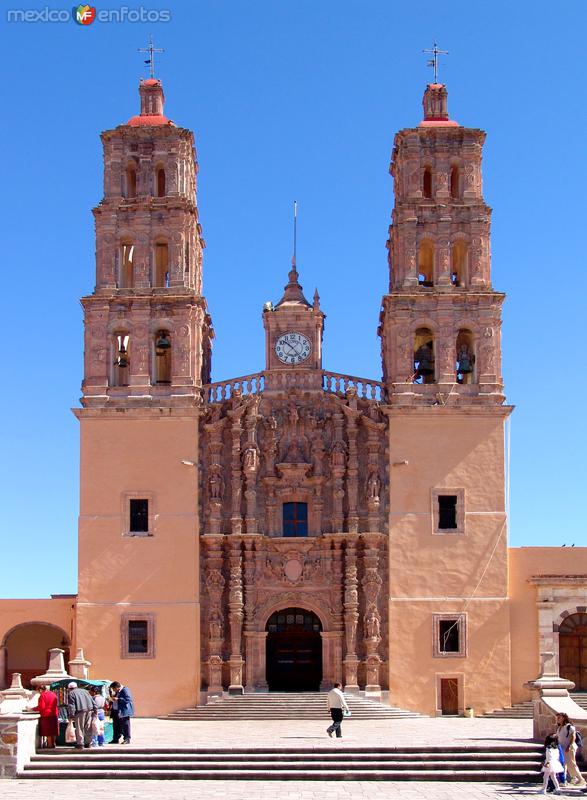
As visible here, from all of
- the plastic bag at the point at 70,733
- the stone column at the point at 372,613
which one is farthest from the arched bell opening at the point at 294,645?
the plastic bag at the point at 70,733

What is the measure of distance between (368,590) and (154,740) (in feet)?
33.8

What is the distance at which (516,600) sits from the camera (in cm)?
3938

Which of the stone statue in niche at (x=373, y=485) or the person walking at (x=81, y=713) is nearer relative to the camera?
the person walking at (x=81, y=713)

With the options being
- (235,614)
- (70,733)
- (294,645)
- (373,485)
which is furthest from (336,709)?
(373,485)

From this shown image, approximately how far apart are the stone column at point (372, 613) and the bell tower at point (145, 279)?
6.65m

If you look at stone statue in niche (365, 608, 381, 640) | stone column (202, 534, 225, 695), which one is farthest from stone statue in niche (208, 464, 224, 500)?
stone statue in niche (365, 608, 381, 640)

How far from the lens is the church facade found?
39.0m

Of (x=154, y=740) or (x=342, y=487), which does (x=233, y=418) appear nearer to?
(x=342, y=487)

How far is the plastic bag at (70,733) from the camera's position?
94.0ft

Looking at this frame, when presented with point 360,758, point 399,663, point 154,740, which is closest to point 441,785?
point 360,758

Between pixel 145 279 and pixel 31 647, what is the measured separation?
12.6 metres

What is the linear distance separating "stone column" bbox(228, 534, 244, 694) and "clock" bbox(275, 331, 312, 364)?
5386 millimetres

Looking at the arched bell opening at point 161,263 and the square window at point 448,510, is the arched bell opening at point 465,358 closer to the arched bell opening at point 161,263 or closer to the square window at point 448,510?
the square window at point 448,510

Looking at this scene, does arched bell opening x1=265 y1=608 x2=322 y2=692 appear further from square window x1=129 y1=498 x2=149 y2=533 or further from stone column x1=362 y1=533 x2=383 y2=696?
square window x1=129 y1=498 x2=149 y2=533
